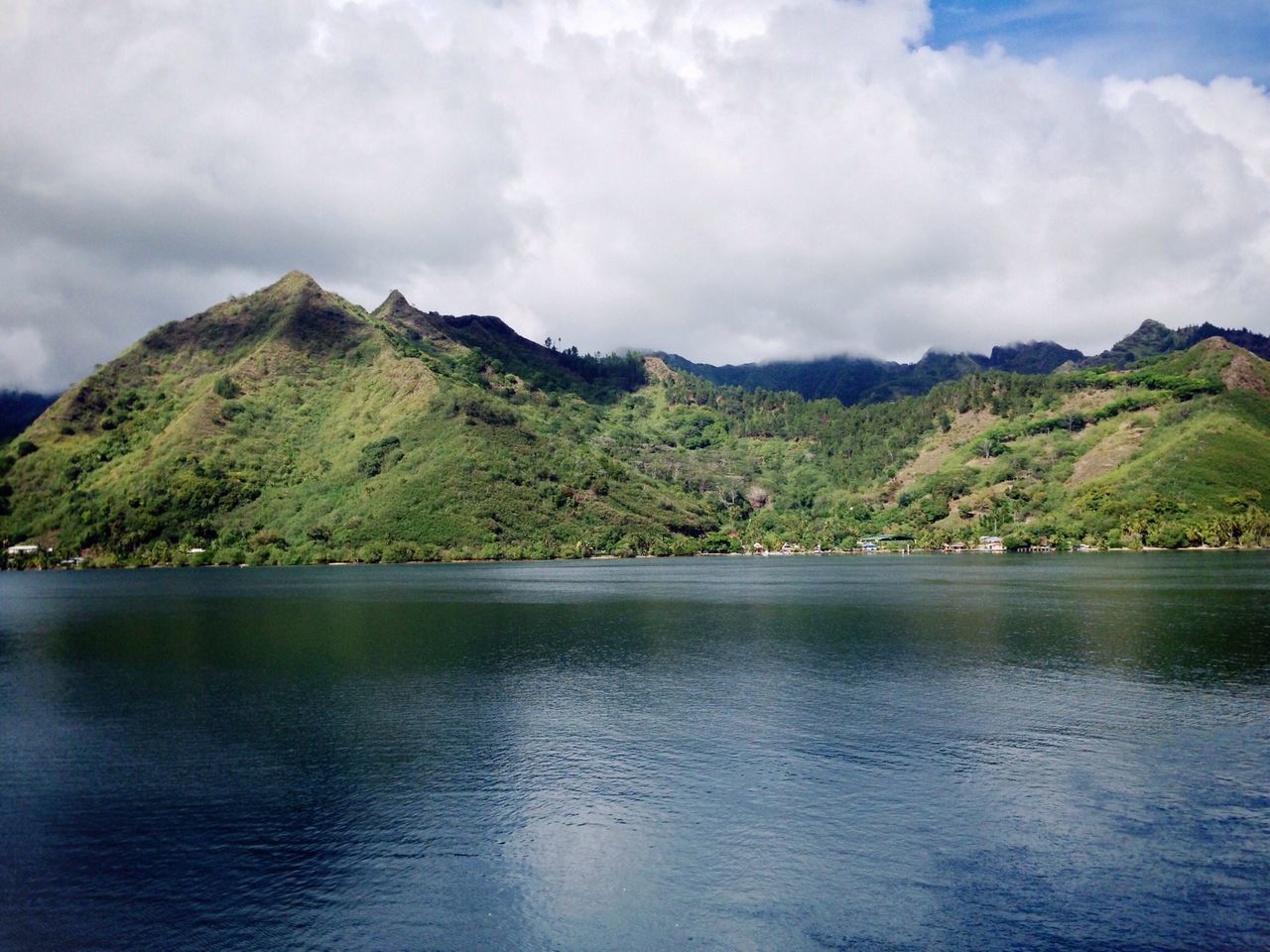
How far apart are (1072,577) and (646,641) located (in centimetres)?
9758

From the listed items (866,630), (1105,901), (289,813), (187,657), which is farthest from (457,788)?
(866,630)

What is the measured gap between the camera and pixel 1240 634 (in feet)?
233

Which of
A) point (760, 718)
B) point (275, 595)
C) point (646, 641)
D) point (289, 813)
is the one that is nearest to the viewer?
point (289, 813)

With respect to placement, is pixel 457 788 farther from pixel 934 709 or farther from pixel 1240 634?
pixel 1240 634

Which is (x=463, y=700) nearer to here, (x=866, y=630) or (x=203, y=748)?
(x=203, y=748)

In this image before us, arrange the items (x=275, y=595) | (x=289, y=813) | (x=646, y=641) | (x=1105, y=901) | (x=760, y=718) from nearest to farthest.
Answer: (x=1105, y=901) → (x=289, y=813) → (x=760, y=718) → (x=646, y=641) → (x=275, y=595)

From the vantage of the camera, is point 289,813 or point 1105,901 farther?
point 289,813

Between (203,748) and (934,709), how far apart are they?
129 feet

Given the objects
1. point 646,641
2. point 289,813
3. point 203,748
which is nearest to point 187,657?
point 203,748

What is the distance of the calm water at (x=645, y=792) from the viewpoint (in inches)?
973

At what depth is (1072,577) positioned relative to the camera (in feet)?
463

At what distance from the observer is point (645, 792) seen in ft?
115

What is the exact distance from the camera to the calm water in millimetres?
24719

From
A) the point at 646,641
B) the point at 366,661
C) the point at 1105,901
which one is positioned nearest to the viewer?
the point at 1105,901
